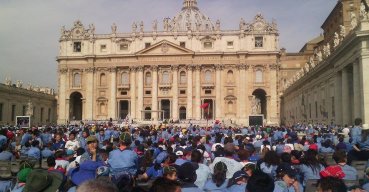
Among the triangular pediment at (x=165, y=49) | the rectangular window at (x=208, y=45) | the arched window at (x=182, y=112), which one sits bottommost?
the arched window at (x=182, y=112)

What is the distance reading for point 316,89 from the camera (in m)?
44.2

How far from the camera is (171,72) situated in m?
76.9

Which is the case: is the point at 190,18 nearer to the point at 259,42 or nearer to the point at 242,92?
the point at 259,42

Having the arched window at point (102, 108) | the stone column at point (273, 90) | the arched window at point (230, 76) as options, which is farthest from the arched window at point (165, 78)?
the stone column at point (273, 90)

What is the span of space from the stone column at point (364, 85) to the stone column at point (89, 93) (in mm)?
59634

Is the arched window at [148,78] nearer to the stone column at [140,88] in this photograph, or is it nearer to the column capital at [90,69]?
the stone column at [140,88]

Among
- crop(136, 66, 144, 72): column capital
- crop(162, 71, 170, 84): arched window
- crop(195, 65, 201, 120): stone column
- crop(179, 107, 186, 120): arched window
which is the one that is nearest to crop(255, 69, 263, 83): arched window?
crop(195, 65, 201, 120): stone column

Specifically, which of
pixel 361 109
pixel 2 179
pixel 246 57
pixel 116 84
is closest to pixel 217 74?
pixel 246 57

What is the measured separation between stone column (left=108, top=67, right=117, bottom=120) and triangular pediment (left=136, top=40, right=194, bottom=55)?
253 inches

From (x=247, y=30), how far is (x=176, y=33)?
1340cm

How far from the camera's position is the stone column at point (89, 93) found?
255 ft

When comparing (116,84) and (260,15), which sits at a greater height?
(260,15)

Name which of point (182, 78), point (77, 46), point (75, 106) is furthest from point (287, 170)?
point (75, 106)

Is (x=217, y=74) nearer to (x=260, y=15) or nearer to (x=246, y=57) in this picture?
(x=246, y=57)
